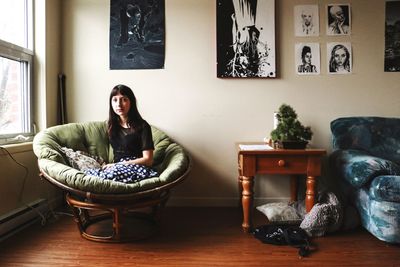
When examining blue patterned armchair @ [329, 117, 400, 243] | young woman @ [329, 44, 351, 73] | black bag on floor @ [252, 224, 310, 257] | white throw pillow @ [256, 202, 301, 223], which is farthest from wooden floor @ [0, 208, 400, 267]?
young woman @ [329, 44, 351, 73]

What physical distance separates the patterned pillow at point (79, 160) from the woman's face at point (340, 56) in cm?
216

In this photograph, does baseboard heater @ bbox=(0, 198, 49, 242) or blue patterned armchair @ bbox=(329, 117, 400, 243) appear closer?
blue patterned armchair @ bbox=(329, 117, 400, 243)

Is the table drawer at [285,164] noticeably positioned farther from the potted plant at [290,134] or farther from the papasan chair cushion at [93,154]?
the papasan chair cushion at [93,154]

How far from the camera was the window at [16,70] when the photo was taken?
7.07 feet

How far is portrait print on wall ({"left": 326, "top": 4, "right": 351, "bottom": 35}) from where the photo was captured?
255 cm

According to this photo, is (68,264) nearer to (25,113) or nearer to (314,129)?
(25,113)

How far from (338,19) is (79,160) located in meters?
2.41

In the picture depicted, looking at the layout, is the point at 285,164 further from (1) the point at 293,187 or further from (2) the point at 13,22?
(2) the point at 13,22

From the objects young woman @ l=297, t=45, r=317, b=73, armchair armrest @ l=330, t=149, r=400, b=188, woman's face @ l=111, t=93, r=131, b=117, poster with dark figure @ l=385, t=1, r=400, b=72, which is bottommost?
armchair armrest @ l=330, t=149, r=400, b=188

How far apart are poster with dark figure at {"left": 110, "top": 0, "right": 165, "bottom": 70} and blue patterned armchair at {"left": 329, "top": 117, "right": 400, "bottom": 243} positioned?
66.0 inches

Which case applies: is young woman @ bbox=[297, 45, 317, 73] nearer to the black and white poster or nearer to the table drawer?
the black and white poster

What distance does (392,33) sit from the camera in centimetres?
254

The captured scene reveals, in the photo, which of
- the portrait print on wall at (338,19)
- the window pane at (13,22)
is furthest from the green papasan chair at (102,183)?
the portrait print on wall at (338,19)

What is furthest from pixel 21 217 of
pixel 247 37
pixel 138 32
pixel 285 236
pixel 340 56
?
pixel 340 56
